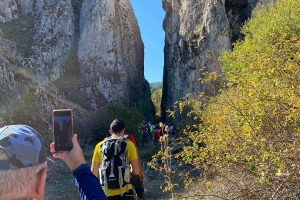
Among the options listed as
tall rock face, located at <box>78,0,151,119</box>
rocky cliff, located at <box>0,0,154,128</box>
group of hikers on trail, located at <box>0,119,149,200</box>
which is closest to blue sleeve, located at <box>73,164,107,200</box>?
group of hikers on trail, located at <box>0,119,149,200</box>

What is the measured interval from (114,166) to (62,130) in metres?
1.43

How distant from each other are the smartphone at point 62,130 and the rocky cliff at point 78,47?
20871 millimetres

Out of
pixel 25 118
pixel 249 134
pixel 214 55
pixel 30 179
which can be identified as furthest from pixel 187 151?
pixel 214 55

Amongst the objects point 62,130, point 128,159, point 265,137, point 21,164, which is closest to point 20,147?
point 21,164

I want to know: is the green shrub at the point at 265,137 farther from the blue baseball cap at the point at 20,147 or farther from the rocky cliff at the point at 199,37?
the rocky cliff at the point at 199,37

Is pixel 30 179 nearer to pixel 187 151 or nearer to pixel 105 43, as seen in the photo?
pixel 187 151

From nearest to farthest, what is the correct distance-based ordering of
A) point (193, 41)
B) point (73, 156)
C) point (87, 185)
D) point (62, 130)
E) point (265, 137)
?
1. point (87, 185)
2. point (73, 156)
3. point (62, 130)
4. point (265, 137)
5. point (193, 41)

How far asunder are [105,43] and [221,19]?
10.4 meters

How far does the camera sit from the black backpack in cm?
286

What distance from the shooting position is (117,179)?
2.86 meters

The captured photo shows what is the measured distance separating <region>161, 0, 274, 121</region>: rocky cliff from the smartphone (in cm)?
1860

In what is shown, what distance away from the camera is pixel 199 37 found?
22219 mm

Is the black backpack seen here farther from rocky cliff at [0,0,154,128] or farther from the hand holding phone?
rocky cliff at [0,0,154,128]

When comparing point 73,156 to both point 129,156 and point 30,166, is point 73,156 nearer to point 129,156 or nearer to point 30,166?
point 30,166
